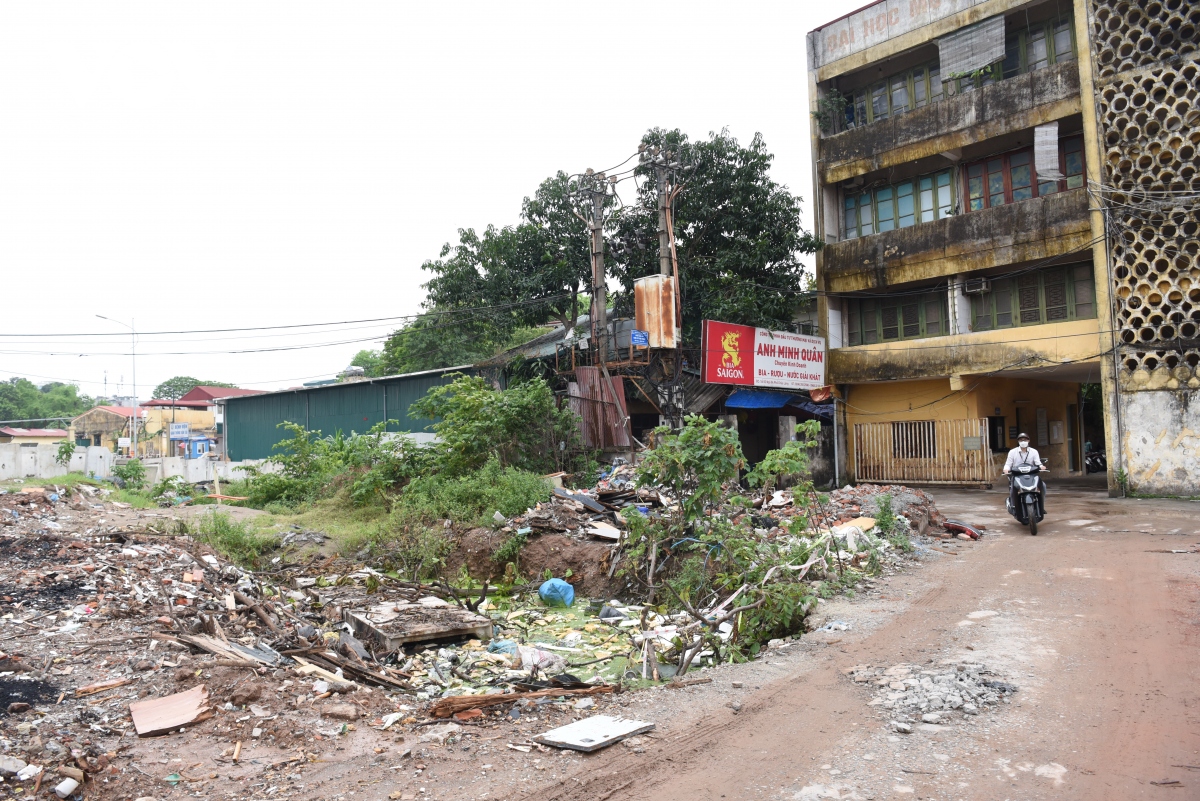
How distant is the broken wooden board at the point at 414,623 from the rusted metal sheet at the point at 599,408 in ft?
32.2

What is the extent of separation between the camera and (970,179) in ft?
62.9

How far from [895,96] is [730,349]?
8923 millimetres

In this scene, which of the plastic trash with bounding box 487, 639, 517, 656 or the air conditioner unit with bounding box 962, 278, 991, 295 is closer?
the plastic trash with bounding box 487, 639, 517, 656

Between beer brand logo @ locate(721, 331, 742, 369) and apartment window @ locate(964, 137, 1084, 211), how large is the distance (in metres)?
7.05

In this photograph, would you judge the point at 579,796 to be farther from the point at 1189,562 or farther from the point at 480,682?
the point at 1189,562

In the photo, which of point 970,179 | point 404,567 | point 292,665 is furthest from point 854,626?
point 970,179

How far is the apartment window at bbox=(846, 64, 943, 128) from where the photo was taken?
19734 millimetres

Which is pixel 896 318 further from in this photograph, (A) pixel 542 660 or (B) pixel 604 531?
(A) pixel 542 660

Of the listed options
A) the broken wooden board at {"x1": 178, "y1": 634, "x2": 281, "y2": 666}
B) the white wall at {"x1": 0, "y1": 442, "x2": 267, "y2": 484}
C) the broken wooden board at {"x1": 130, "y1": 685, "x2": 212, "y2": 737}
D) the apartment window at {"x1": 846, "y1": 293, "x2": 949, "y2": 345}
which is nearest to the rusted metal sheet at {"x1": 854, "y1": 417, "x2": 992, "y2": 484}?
the apartment window at {"x1": 846, "y1": 293, "x2": 949, "y2": 345}

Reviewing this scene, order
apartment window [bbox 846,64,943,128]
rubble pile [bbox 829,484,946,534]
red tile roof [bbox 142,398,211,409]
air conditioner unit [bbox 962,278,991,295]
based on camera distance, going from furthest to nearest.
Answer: red tile roof [bbox 142,398,211,409], apartment window [bbox 846,64,943,128], air conditioner unit [bbox 962,278,991,295], rubble pile [bbox 829,484,946,534]

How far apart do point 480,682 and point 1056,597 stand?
5537 mm

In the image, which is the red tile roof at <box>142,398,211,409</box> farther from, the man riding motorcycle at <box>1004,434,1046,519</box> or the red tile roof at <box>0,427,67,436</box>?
the man riding motorcycle at <box>1004,434,1046,519</box>

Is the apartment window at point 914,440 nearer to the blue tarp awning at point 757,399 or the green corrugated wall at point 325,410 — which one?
the blue tarp awning at point 757,399

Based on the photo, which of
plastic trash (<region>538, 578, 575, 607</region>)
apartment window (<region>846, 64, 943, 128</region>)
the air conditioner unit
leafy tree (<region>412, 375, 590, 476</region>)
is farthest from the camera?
apartment window (<region>846, 64, 943, 128</region>)
